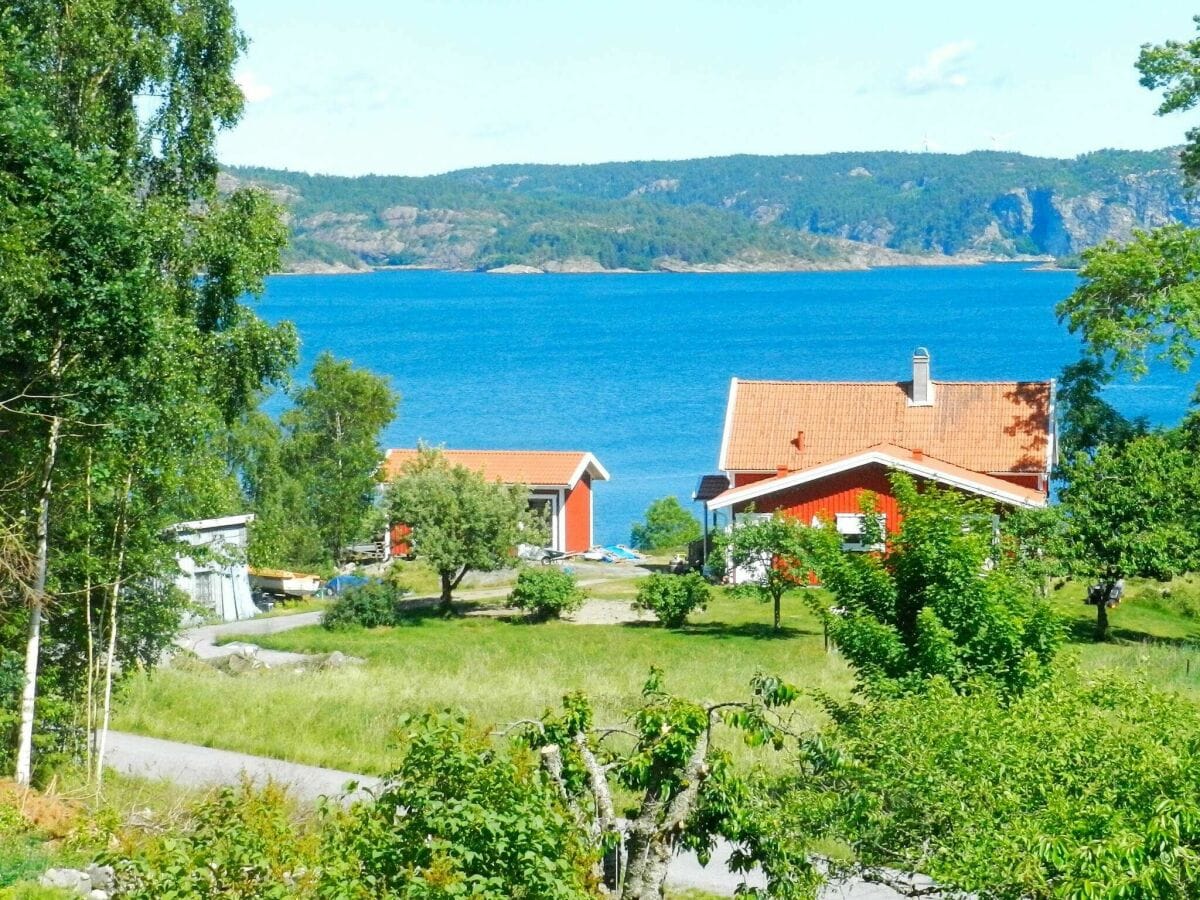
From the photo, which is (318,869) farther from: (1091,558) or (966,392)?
(966,392)

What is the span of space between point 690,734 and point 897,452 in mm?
28282

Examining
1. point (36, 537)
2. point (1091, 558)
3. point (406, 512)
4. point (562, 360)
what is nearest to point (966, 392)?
point (1091, 558)

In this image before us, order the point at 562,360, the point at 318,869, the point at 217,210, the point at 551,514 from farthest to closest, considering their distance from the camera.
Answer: the point at 562,360
the point at 551,514
the point at 217,210
the point at 318,869

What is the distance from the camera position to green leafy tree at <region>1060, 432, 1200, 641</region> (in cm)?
3000

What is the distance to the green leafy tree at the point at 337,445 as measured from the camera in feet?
155

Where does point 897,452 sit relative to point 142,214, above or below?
below

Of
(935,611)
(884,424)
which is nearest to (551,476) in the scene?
(884,424)

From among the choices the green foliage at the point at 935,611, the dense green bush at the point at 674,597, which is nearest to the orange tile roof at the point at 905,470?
the dense green bush at the point at 674,597

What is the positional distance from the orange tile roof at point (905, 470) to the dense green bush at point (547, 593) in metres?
5.78

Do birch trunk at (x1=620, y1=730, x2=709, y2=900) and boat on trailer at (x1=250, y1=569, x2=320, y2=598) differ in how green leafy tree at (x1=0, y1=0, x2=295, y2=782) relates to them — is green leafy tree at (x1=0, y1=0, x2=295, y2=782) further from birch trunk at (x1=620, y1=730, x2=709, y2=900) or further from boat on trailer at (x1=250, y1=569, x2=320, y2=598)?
boat on trailer at (x1=250, y1=569, x2=320, y2=598)

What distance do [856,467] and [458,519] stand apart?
32.6 feet

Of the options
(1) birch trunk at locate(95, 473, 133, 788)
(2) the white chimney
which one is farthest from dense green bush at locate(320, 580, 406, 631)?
(2) the white chimney

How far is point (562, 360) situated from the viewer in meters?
144

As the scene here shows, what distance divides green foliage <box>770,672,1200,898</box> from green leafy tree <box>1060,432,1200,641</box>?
19.4m
